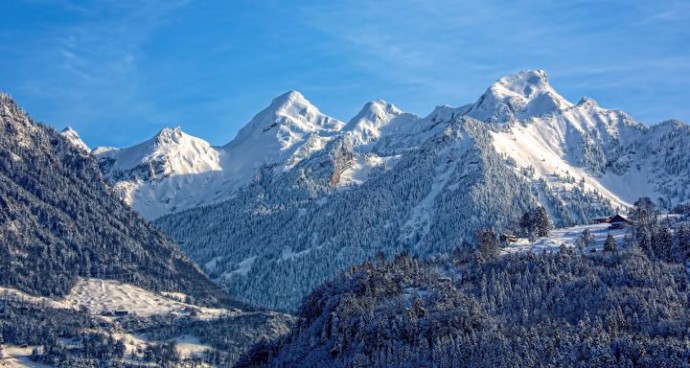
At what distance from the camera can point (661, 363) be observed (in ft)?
655
